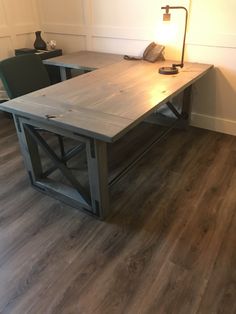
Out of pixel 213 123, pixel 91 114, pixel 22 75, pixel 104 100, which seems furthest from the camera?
pixel 213 123

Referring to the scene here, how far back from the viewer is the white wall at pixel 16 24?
10.7ft

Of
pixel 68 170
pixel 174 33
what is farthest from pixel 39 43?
pixel 68 170

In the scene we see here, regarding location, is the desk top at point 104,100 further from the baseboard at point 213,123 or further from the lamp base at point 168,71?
the baseboard at point 213,123

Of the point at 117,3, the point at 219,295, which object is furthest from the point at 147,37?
the point at 219,295

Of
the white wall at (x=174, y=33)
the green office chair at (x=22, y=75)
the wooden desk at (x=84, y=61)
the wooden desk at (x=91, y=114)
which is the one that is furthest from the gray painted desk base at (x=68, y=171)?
the white wall at (x=174, y=33)

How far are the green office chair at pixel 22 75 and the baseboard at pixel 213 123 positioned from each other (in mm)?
1620

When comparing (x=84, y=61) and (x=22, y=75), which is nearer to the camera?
(x=22, y=75)

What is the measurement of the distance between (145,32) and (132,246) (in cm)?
228

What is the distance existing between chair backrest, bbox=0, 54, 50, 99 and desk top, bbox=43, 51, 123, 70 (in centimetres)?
42

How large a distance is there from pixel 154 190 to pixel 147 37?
1755mm

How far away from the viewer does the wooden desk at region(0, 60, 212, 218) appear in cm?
153

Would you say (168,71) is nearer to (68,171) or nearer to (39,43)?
(68,171)

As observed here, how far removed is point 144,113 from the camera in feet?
5.30

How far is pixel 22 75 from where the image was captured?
229cm
